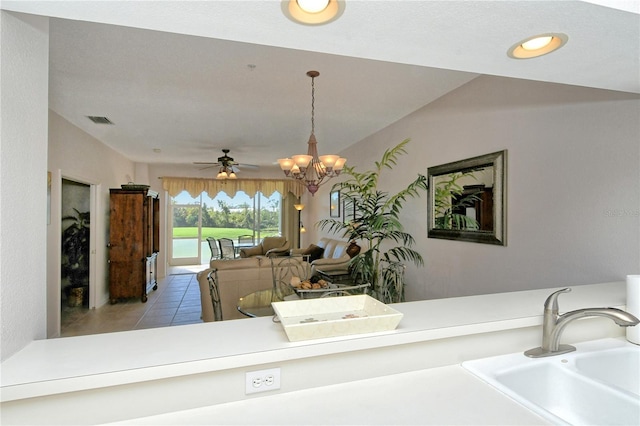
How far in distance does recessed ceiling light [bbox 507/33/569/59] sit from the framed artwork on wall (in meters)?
5.02

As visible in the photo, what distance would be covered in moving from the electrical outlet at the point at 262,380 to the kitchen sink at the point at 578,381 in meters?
0.71

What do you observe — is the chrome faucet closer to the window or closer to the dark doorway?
the dark doorway

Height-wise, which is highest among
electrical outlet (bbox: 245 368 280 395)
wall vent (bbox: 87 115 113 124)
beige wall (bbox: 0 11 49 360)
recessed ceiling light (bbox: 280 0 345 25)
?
wall vent (bbox: 87 115 113 124)

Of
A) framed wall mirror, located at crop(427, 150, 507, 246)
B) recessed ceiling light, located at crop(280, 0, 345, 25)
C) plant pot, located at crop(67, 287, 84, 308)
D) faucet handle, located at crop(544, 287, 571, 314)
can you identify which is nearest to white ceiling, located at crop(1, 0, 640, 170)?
recessed ceiling light, located at crop(280, 0, 345, 25)

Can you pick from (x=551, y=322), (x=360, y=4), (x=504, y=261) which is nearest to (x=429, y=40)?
(x=360, y=4)

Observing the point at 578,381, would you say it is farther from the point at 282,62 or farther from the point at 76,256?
the point at 76,256

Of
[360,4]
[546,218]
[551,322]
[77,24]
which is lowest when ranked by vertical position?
[551,322]

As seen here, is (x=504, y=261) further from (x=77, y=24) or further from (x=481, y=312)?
(x=77, y=24)

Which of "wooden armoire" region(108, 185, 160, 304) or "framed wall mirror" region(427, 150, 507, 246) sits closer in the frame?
"framed wall mirror" region(427, 150, 507, 246)

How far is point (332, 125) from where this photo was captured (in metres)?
4.55

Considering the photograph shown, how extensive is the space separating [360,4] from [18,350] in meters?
1.44

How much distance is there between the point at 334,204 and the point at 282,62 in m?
4.10

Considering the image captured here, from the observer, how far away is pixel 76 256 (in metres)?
4.75

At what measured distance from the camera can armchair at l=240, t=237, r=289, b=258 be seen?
24.8 feet
